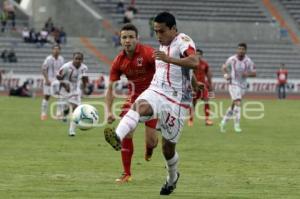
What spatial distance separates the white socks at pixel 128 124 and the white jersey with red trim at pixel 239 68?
14695 millimetres

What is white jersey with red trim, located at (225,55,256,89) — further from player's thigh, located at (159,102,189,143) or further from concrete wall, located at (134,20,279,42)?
concrete wall, located at (134,20,279,42)

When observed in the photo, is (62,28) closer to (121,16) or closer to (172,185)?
(121,16)

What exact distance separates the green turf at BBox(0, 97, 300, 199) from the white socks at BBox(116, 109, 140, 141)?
112 centimetres

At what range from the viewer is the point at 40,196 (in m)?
11.3

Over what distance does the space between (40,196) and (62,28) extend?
148ft

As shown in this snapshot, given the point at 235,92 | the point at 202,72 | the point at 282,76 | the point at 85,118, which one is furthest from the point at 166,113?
the point at 282,76

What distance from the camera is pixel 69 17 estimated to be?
58188 mm

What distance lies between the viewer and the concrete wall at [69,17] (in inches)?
2256

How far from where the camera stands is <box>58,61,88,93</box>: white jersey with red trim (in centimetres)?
2492

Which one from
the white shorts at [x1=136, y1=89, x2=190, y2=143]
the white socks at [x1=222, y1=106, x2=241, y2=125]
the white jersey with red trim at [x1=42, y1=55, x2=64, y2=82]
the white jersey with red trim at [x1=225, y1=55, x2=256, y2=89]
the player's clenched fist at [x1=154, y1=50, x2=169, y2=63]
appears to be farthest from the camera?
the white jersey with red trim at [x1=42, y1=55, x2=64, y2=82]

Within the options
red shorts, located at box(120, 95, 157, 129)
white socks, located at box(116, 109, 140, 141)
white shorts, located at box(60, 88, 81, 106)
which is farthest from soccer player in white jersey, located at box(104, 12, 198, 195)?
white shorts, located at box(60, 88, 81, 106)

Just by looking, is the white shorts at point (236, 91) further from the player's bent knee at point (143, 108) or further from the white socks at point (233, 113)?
the player's bent knee at point (143, 108)

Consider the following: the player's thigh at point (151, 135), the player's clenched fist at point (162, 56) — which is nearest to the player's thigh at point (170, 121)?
the player's clenched fist at point (162, 56)

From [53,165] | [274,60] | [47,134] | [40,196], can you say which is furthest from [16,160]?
[274,60]
